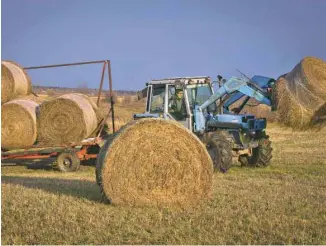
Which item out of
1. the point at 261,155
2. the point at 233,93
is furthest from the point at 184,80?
the point at 261,155

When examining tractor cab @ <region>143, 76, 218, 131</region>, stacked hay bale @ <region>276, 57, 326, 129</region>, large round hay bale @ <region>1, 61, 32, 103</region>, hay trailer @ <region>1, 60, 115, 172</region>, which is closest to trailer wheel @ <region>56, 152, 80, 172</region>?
hay trailer @ <region>1, 60, 115, 172</region>

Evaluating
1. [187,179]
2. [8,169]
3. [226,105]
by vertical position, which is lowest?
[8,169]

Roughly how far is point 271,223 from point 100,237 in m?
2.11

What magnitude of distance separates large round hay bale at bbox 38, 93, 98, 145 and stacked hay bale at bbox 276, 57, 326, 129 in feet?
18.4

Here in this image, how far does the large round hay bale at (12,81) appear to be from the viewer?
48.5 feet

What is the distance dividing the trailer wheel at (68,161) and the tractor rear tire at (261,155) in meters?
4.45

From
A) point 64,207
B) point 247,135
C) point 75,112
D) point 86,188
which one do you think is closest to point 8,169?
point 75,112

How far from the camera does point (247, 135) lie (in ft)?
43.5

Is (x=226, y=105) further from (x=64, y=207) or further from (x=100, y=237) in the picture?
(x=100, y=237)

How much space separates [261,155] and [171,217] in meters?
7.18

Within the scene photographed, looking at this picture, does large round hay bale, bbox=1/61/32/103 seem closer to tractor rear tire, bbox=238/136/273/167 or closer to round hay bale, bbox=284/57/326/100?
tractor rear tire, bbox=238/136/273/167

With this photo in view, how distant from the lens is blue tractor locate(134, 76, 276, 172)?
1270cm

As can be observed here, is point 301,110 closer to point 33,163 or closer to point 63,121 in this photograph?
point 63,121

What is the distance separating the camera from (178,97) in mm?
12891
